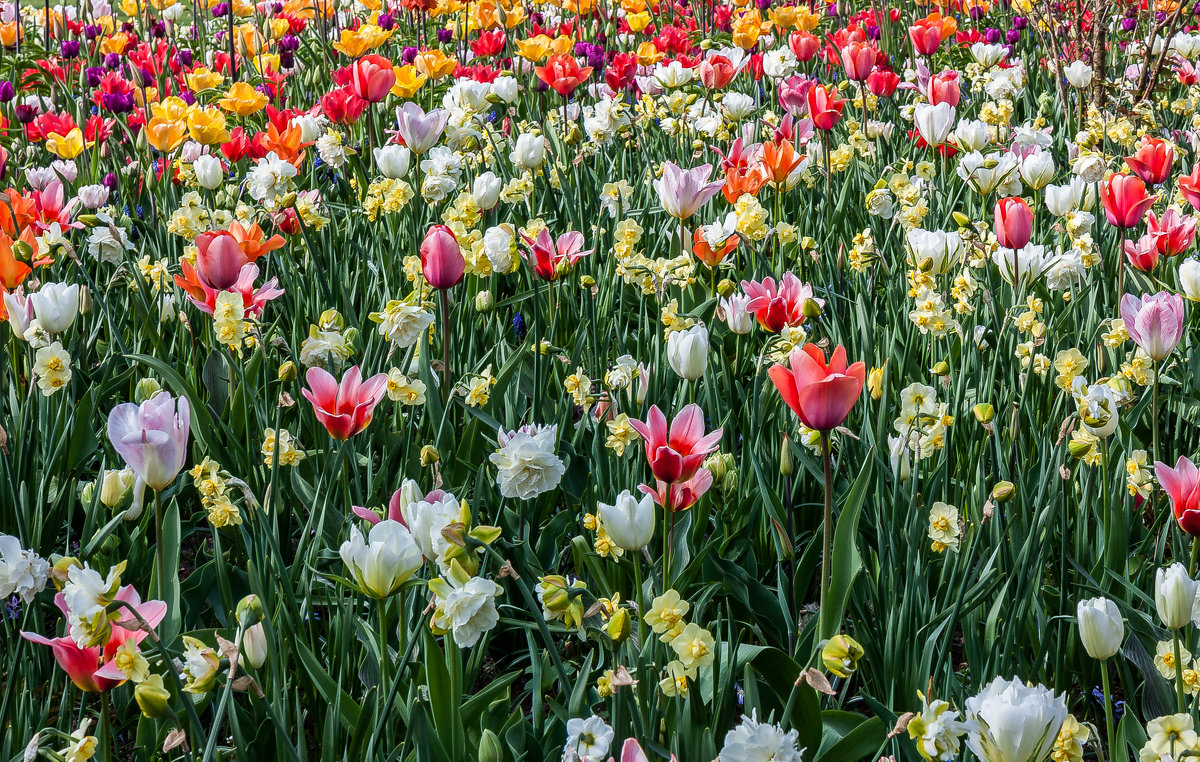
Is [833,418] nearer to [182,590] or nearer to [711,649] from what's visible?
[711,649]

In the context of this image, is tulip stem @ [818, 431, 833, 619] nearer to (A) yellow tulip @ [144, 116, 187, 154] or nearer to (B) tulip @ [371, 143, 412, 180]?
(B) tulip @ [371, 143, 412, 180]

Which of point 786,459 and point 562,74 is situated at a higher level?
point 562,74

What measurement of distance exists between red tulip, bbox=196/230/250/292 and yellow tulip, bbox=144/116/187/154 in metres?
1.35

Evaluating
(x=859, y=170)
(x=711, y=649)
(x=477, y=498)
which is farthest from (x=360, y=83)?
(x=711, y=649)

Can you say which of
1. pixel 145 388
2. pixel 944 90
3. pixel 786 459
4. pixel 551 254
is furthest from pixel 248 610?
pixel 944 90

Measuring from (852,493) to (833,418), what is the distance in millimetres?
256

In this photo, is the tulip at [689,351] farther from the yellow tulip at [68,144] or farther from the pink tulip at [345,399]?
the yellow tulip at [68,144]

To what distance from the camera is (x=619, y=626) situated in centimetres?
101

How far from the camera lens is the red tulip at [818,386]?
48.3 inches

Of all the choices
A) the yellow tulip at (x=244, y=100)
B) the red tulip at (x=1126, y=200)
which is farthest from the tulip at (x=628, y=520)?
the yellow tulip at (x=244, y=100)

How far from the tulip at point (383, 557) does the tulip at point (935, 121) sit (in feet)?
8.64

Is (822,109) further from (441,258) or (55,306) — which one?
(55,306)

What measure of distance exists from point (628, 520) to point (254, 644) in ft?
1.43

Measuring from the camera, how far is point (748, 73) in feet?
18.6
